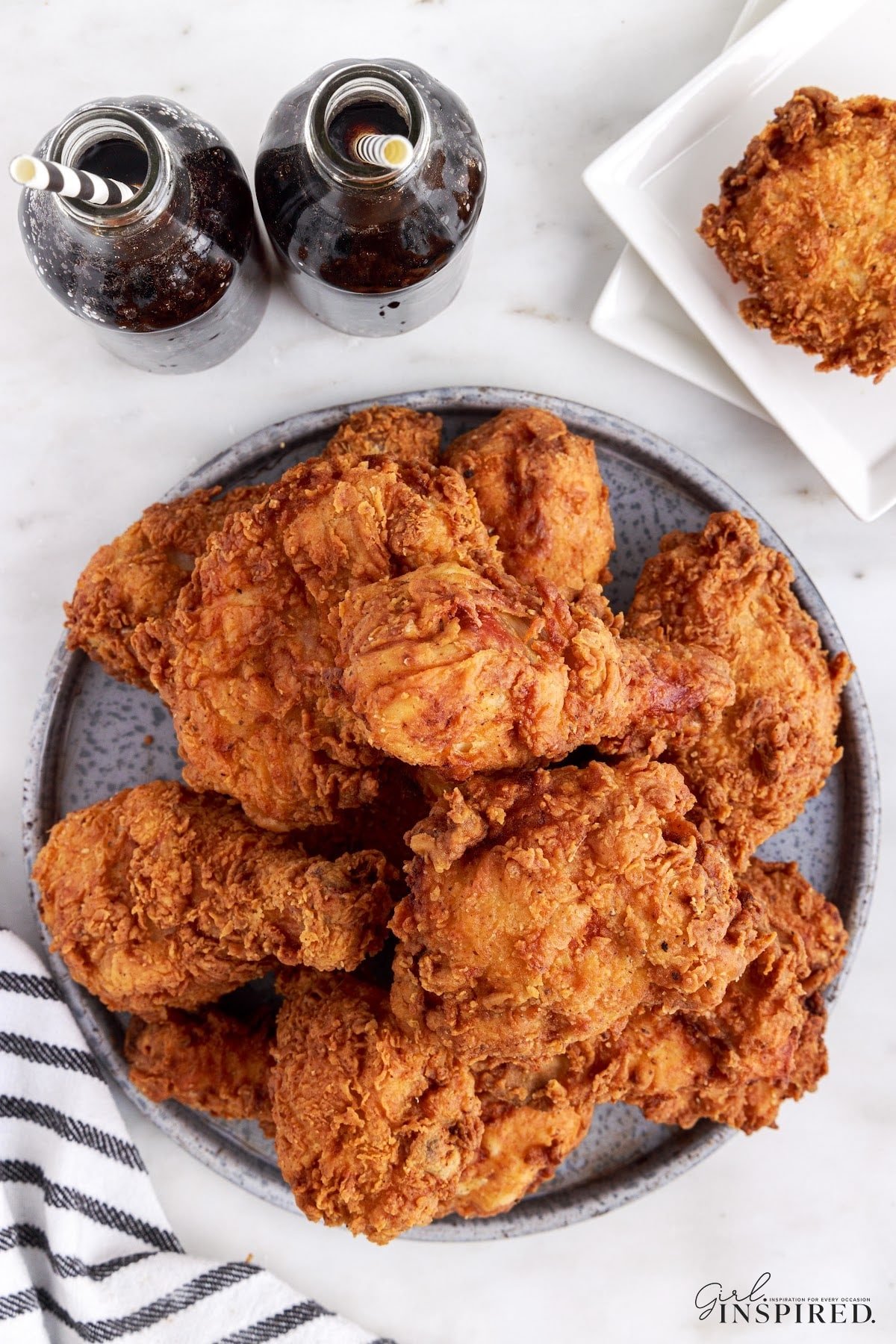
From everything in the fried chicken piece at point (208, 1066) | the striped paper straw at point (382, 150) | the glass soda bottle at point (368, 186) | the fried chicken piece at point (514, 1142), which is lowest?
the fried chicken piece at point (514, 1142)

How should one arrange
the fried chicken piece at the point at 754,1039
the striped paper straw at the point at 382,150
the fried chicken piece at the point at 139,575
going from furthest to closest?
1. the fried chicken piece at the point at 139,575
2. the fried chicken piece at the point at 754,1039
3. the striped paper straw at the point at 382,150

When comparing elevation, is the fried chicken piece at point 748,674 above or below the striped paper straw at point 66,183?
below

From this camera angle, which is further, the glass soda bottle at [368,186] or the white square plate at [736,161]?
the white square plate at [736,161]

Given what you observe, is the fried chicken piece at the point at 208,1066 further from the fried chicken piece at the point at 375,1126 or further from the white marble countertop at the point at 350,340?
the white marble countertop at the point at 350,340

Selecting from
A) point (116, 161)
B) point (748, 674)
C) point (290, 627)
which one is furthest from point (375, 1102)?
point (116, 161)

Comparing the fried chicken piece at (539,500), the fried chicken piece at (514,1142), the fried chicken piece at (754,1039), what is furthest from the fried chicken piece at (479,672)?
the fried chicken piece at (514,1142)

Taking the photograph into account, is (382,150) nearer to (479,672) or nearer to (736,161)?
(479,672)

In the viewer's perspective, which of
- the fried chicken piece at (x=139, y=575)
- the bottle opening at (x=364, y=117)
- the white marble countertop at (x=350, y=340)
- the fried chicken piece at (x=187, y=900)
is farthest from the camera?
the white marble countertop at (x=350, y=340)
